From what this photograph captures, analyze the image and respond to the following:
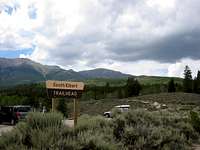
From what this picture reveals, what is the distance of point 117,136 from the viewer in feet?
48.8

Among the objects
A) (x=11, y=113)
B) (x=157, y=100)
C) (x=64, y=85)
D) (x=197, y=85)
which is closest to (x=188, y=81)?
(x=197, y=85)

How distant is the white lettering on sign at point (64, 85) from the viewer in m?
16.8

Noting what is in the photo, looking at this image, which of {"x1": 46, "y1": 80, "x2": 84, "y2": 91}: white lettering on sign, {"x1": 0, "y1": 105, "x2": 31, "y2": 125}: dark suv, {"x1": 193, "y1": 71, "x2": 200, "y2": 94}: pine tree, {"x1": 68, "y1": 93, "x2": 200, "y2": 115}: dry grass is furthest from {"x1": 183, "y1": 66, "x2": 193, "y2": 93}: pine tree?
{"x1": 46, "y1": 80, "x2": 84, "y2": 91}: white lettering on sign

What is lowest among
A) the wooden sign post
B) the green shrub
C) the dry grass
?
the dry grass

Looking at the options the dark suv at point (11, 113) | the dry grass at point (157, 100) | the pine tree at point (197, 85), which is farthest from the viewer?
the pine tree at point (197, 85)

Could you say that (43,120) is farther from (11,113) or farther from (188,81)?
(188,81)

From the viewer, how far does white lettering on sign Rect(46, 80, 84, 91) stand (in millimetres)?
16784

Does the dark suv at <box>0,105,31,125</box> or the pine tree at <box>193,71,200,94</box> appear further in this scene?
the pine tree at <box>193,71,200,94</box>

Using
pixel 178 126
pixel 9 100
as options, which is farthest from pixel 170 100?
pixel 178 126

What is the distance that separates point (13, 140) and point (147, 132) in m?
5.56

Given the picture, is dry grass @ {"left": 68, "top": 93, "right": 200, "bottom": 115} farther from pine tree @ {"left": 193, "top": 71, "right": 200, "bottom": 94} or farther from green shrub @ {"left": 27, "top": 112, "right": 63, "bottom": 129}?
green shrub @ {"left": 27, "top": 112, "right": 63, "bottom": 129}

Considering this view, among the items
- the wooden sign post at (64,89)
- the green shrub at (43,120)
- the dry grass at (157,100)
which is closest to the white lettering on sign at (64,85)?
the wooden sign post at (64,89)

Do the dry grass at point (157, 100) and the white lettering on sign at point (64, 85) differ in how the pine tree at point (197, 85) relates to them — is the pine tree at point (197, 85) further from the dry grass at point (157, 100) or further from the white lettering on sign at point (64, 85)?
the white lettering on sign at point (64, 85)

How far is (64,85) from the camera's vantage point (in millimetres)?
17156
